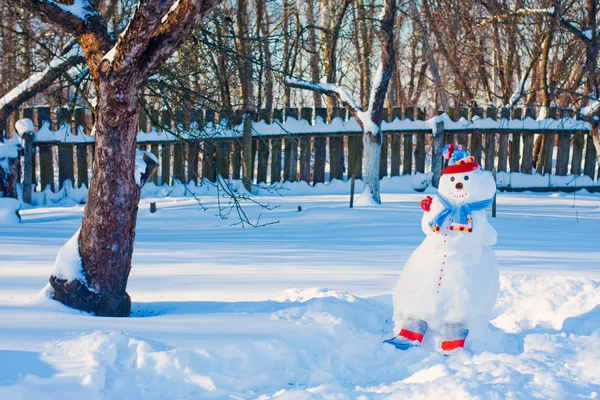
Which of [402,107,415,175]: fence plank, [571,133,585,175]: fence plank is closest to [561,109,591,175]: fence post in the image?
[571,133,585,175]: fence plank

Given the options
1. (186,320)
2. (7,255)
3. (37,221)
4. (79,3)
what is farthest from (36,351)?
(37,221)

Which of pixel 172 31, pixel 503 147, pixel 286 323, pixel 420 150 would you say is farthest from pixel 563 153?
pixel 172 31

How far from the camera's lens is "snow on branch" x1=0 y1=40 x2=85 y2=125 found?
7.28 meters

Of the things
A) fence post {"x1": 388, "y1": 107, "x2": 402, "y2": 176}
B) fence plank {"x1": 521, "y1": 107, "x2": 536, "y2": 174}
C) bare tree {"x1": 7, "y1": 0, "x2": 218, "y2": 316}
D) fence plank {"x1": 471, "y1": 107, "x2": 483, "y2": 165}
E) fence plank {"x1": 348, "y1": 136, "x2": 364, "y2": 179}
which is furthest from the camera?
fence plank {"x1": 521, "y1": 107, "x2": 536, "y2": 174}

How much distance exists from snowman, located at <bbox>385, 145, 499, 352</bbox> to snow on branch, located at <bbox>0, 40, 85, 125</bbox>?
4.04 m

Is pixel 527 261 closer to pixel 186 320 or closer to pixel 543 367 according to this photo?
A: pixel 543 367

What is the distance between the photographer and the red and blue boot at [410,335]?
4629 millimetres

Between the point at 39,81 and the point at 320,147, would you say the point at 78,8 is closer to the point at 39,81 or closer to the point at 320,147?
the point at 39,81

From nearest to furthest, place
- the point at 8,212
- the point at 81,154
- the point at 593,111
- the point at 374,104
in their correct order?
the point at 8,212, the point at 593,111, the point at 374,104, the point at 81,154

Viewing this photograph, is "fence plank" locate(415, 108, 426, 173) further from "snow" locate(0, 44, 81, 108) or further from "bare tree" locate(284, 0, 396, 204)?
"snow" locate(0, 44, 81, 108)

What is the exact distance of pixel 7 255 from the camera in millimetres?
6832

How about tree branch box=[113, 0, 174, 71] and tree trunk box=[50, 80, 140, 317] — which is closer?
tree branch box=[113, 0, 174, 71]

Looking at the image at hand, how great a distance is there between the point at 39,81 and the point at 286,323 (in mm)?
5216

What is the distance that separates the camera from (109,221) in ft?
15.7
